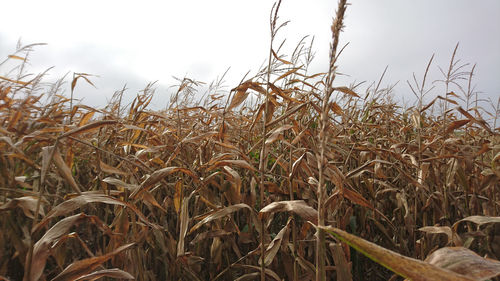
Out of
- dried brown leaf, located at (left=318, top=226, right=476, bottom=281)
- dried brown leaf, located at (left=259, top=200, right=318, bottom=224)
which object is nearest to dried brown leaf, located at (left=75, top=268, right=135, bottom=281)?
dried brown leaf, located at (left=259, top=200, right=318, bottom=224)

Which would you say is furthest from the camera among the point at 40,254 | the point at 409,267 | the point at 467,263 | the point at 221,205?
the point at 221,205

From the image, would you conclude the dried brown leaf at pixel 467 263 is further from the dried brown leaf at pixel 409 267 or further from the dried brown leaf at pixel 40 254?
the dried brown leaf at pixel 40 254

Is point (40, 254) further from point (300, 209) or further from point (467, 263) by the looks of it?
point (467, 263)

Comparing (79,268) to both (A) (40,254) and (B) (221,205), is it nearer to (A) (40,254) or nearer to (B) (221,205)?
(A) (40,254)

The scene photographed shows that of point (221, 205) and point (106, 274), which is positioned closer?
point (106, 274)

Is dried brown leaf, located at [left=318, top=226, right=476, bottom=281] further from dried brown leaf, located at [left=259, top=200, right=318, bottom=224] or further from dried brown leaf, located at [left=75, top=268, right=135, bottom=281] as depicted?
dried brown leaf, located at [left=75, top=268, right=135, bottom=281]

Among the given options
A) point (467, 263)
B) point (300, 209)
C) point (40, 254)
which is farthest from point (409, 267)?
point (40, 254)

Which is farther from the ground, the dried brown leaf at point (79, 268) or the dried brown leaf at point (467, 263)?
the dried brown leaf at point (467, 263)

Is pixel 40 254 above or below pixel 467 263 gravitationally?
below

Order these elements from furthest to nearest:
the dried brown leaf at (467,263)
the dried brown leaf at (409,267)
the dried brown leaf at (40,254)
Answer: the dried brown leaf at (40,254)
the dried brown leaf at (467,263)
the dried brown leaf at (409,267)

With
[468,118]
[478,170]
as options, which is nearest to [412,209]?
[478,170]

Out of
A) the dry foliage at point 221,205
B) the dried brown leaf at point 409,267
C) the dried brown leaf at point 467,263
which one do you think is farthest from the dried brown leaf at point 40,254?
the dried brown leaf at point 467,263

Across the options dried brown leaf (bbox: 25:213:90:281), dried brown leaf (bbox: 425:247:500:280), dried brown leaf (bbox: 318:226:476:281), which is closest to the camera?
dried brown leaf (bbox: 318:226:476:281)

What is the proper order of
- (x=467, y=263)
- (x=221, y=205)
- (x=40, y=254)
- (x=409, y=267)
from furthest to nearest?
(x=221, y=205), (x=40, y=254), (x=467, y=263), (x=409, y=267)
